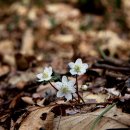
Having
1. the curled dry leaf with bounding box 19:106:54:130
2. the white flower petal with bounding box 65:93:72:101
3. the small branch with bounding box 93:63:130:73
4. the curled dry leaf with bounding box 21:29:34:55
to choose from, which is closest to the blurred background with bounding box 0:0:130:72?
the curled dry leaf with bounding box 21:29:34:55

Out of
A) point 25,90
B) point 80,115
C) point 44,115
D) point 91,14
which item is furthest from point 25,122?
point 91,14

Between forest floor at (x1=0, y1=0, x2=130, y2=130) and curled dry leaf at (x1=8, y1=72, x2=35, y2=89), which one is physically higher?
forest floor at (x1=0, y1=0, x2=130, y2=130)

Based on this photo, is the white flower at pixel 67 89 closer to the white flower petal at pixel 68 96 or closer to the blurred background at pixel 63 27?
the white flower petal at pixel 68 96

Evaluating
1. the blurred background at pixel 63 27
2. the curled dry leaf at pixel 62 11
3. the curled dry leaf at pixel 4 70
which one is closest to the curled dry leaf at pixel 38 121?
the curled dry leaf at pixel 4 70

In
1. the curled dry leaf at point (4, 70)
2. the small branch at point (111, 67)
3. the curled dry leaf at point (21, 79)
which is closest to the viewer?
the small branch at point (111, 67)

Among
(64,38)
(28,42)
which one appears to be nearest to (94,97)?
(28,42)

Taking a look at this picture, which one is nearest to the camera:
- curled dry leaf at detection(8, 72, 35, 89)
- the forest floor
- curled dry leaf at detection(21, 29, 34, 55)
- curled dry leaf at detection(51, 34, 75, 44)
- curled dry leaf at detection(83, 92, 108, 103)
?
the forest floor

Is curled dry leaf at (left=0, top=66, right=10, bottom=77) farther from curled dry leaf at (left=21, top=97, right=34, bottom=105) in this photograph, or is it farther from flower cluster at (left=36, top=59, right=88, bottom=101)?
flower cluster at (left=36, top=59, right=88, bottom=101)
